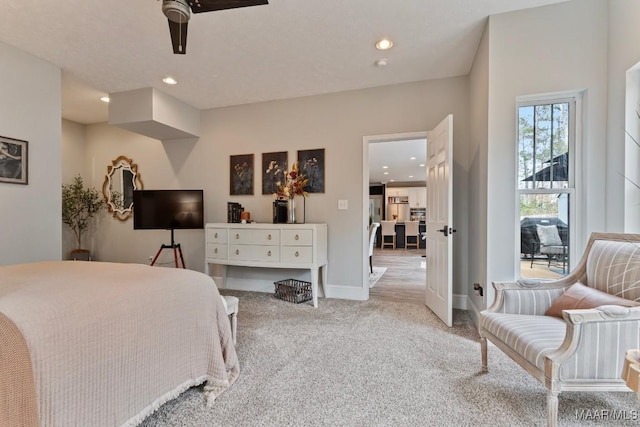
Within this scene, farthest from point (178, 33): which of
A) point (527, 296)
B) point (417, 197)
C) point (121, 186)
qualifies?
point (417, 197)

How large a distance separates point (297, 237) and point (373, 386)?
6.22 feet

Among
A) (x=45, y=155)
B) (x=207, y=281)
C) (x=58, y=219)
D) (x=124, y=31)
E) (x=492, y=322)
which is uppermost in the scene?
(x=124, y=31)

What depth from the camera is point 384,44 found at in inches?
106

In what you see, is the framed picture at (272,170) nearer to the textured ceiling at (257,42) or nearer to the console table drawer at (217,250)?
the textured ceiling at (257,42)

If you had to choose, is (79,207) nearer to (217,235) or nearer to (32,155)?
(32,155)

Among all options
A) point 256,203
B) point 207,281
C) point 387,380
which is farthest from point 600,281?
point 256,203

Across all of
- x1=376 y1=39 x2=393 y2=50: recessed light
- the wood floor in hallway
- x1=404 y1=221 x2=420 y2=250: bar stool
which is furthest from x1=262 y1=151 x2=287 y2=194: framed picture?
x1=404 y1=221 x2=420 y2=250: bar stool

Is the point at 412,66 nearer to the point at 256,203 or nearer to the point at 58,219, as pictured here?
the point at 256,203

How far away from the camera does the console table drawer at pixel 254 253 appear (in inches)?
137

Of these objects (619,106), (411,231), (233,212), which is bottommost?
(411,231)

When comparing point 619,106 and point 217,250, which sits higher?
point 619,106

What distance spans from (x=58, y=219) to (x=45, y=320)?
2738mm

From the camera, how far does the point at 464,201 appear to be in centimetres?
325

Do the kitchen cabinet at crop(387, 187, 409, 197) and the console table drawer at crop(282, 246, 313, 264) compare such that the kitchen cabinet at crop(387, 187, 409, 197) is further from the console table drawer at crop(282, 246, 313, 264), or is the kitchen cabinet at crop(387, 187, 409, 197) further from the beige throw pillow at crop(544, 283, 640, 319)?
the beige throw pillow at crop(544, 283, 640, 319)
